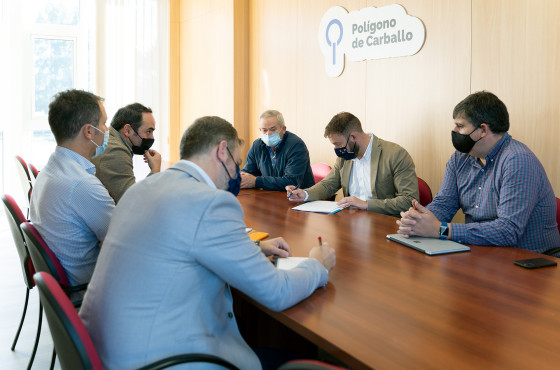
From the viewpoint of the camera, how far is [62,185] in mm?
2104

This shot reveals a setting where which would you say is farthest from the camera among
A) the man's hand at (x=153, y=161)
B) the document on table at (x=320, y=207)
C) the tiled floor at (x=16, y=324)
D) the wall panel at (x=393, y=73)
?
the man's hand at (x=153, y=161)

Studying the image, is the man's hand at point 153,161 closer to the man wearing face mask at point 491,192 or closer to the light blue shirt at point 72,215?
the light blue shirt at point 72,215

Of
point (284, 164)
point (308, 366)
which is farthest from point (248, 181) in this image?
point (308, 366)

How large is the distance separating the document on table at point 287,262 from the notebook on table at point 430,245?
0.55 metres

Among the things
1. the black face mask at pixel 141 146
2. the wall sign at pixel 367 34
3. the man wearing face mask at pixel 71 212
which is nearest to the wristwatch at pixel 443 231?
the man wearing face mask at pixel 71 212

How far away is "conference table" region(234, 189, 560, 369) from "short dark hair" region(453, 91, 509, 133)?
72 centimetres

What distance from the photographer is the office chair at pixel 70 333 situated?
1210mm

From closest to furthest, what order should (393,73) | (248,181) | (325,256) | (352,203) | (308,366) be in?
(308,366) → (325,256) → (352,203) → (248,181) → (393,73)

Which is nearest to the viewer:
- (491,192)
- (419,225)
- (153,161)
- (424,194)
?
(419,225)

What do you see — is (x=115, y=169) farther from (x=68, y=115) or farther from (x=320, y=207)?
(x=320, y=207)

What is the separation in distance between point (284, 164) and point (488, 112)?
1.98 m

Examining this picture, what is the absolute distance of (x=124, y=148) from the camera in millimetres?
3240

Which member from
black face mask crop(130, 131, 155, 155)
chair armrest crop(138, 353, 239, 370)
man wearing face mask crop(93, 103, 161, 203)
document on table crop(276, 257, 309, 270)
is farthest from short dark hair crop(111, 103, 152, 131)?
chair armrest crop(138, 353, 239, 370)

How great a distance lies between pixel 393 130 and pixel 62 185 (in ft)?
9.88
